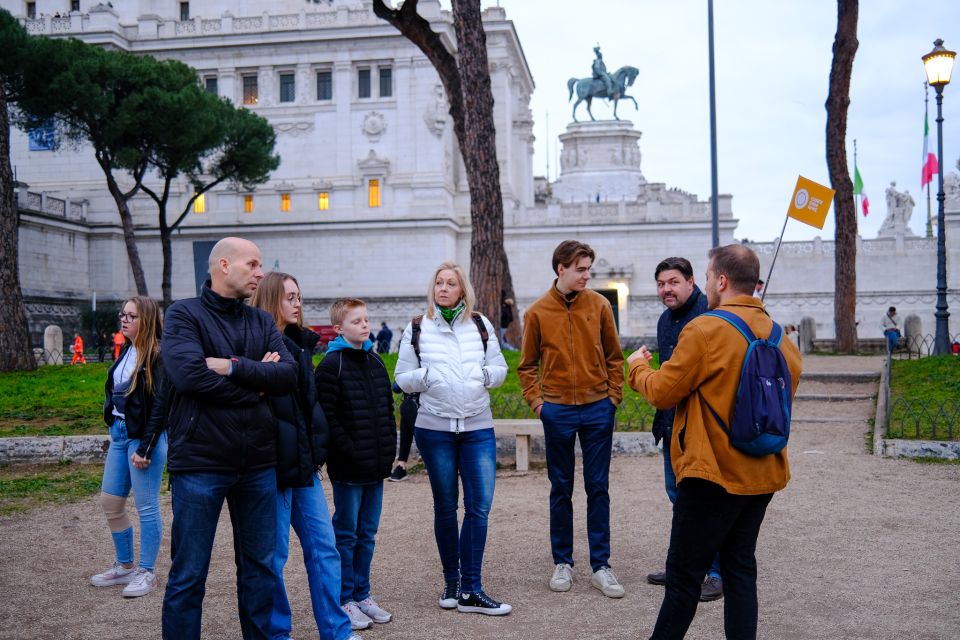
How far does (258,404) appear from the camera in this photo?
4.05m

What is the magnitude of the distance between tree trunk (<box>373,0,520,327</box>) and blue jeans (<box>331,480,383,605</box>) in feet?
36.5

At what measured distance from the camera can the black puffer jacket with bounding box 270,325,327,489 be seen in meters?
4.32

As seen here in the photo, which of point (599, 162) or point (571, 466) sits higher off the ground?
point (599, 162)

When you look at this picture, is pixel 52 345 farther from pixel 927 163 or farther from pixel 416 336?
pixel 927 163

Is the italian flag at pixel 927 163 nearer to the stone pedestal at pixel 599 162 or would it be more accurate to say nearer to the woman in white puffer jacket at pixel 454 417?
the stone pedestal at pixel 599 162

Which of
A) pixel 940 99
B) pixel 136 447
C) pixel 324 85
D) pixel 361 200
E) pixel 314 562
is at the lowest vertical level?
pixel 314 562

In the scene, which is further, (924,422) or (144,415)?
(924,422)

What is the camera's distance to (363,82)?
4206 centimetres

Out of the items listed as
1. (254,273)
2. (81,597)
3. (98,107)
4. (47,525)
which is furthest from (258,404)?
(98,107)

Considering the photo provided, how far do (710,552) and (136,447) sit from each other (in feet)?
12.0

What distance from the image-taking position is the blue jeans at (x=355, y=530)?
5.03 metres

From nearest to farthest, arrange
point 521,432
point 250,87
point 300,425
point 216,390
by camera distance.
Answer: point 216,390, point 300,425, point 521,432, point 250,87

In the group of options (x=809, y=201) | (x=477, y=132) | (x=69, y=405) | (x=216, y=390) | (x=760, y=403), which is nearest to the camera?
(x=760, y=403)

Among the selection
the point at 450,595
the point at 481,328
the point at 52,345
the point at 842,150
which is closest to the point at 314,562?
the point at 450,595
